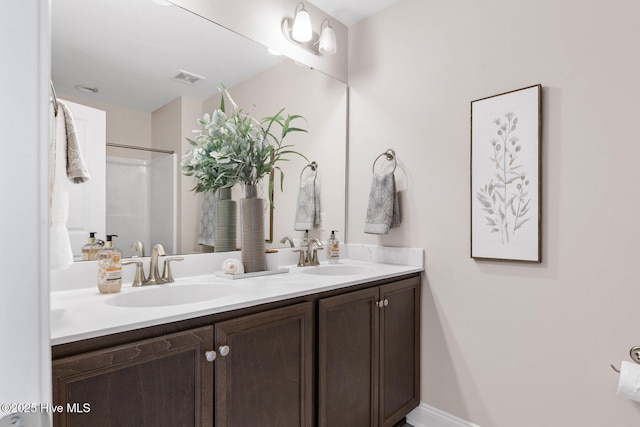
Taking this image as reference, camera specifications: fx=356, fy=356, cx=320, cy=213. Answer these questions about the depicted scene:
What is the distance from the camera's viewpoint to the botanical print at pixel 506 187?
5.27 feet

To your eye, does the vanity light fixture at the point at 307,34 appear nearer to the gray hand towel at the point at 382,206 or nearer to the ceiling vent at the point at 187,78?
the ceiling vent at the point at 187,78

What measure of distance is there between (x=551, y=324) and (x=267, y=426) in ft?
4.09

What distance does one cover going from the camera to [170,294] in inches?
56.2

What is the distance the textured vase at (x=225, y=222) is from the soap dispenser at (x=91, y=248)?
1.67 feet

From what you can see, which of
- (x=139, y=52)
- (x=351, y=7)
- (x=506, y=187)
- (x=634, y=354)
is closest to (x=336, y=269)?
(x=506, y=187)

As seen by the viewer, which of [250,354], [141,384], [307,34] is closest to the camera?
[141,384]

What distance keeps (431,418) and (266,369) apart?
1.17 metres

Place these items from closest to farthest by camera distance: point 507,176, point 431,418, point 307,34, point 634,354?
point 634,354, point 507,176, point 431,418, point 307,34

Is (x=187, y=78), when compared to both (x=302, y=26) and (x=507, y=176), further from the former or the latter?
(x=507, y=176)

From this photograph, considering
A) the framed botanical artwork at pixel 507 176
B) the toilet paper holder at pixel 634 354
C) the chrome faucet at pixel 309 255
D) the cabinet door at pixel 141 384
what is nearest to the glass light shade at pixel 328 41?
the framed botanical artwork at pixel 507 176

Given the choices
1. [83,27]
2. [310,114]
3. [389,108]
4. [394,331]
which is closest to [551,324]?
[394,331]

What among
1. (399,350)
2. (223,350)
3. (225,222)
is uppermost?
(225,222)

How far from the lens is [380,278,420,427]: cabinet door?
172cm

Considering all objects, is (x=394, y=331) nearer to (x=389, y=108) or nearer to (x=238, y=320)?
(x=238, y=320)
